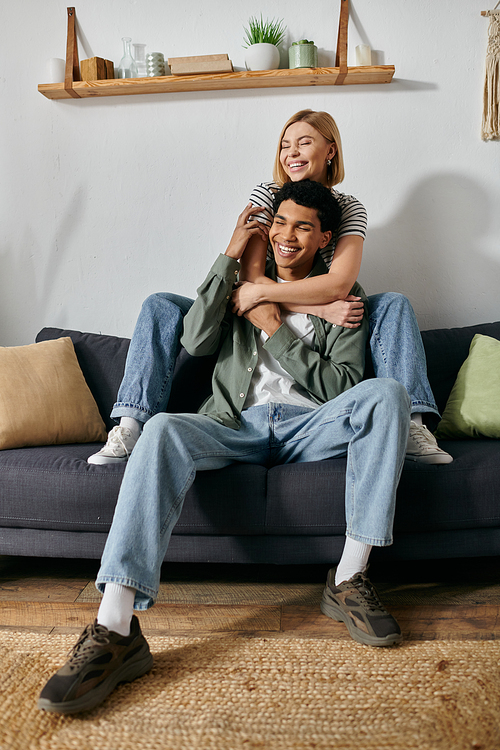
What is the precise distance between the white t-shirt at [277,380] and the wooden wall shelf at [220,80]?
1119 mm

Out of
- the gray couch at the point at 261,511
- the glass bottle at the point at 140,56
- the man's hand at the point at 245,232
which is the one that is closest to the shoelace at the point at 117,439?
the gray couch at the point at 261,511

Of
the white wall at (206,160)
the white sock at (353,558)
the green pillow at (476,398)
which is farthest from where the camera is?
the white wall at (206,160)

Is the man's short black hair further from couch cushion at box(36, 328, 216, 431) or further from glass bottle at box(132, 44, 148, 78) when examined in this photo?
glass bottle at box(132, 44, 148, 78)

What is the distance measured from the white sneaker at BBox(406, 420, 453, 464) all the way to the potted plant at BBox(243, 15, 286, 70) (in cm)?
158

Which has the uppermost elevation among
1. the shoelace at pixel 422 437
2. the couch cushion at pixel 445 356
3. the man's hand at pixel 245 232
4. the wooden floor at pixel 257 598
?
the man's hand at pixel 245 232

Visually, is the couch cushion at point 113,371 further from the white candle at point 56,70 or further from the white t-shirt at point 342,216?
the white candle at point 56,70

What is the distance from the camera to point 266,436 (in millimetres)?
1561

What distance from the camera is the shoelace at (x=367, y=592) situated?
4.31ft

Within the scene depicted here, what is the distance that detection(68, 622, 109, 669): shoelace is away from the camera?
1045 millimetres

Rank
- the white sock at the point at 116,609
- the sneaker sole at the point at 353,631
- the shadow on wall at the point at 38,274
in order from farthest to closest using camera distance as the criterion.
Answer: the shadow on wall at the point at 38,274 → the sneaker sole at the point at 353,631 → the white sock at the point at 116,609

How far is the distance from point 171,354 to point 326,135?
0.96 m

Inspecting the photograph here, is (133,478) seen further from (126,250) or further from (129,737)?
(126,250)

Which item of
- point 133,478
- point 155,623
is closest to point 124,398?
point 133,478

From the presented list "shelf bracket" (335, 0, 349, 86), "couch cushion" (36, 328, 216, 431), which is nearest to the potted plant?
"shelf bracket" (335, 0, 349, 86)
